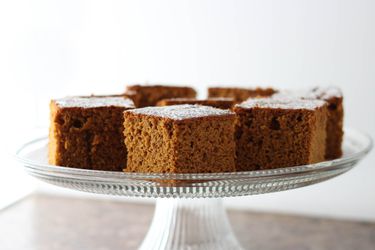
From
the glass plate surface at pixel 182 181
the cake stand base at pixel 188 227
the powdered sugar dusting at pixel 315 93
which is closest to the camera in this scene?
the glass plate surface at pixel 182 181

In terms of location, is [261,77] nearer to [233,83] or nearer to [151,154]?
[233,83]

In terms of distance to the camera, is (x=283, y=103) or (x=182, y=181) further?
(x=283, y=103)

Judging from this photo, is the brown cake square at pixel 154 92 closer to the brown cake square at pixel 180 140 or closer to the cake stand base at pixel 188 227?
the cake stand base at pixel 188 227

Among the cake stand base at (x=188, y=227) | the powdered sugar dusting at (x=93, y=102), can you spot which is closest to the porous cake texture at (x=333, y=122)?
the cake stand base at (x=188, y=227)

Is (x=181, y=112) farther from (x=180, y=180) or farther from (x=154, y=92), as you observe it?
(x=154, y=92)

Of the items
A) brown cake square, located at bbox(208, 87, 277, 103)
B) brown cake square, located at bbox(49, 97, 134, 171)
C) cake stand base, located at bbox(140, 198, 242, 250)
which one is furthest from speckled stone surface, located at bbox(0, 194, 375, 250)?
brown cake square, located at bbox(49, 97, 134, 171)

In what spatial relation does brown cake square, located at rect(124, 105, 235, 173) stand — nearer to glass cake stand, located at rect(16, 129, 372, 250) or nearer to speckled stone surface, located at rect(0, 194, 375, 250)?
glass cake stand, located at rect(16, 129, 372, 250)

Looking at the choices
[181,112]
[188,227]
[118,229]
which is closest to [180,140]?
[181,112]
